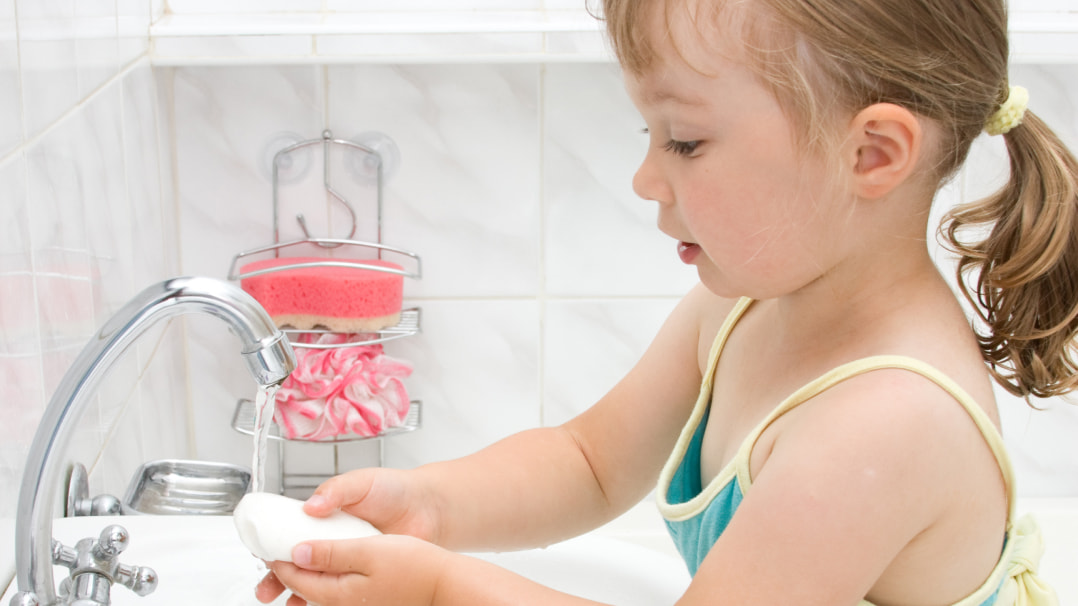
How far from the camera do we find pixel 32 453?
58 cm

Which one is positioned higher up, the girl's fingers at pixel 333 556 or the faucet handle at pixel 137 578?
the girl's fingers at pixel 333 556

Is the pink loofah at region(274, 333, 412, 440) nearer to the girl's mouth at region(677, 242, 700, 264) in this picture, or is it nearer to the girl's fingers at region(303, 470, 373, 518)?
the girl's fingers at region(303, 470, 373, 518)

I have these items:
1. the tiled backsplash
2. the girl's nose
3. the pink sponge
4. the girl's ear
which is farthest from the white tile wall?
the girl's ear

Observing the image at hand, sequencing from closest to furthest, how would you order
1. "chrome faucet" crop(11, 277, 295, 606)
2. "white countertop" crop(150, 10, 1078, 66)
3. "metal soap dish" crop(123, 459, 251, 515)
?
"chrome faucet" crop(11, 277, 295, 606)
"metal soap dish" crop(123, 459, 251, 515)
"white countertop" crop(150, 10, 1078, 66)

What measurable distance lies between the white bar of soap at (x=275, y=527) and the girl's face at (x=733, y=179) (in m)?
0.30

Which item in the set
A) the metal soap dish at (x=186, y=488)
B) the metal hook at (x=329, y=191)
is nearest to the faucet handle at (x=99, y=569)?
the metal soap dish at (x=186, y=488)

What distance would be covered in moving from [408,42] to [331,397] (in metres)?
0.47

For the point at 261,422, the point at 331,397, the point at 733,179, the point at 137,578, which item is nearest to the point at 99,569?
the point at 137,578

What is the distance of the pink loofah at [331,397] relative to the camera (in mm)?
1346

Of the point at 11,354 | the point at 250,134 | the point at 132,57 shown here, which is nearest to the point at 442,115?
the point at 250,134

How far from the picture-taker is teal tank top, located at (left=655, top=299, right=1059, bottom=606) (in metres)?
0.66

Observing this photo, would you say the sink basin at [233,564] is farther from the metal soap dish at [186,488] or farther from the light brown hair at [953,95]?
the light brown hair at [953,95]

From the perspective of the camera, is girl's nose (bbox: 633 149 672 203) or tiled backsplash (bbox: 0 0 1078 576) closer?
girl's nose (bbox: 633 149 672 203)

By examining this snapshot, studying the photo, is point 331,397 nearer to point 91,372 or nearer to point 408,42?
point 408,42
